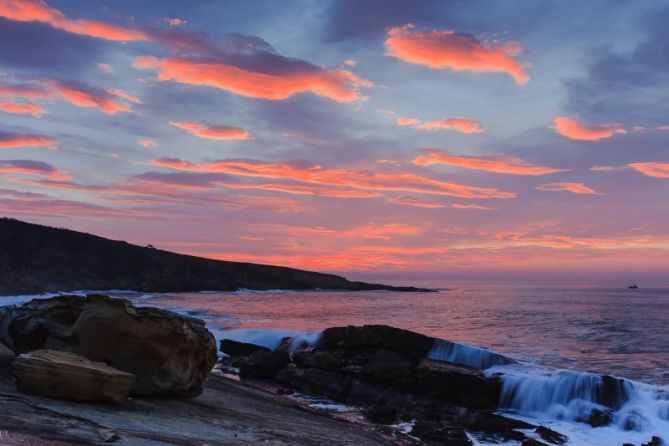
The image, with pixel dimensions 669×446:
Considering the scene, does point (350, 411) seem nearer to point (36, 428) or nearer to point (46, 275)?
point (36, 428)

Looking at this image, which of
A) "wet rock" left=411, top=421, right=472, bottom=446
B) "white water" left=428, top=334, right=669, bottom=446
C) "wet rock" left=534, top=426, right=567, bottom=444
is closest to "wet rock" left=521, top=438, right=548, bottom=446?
"wet rock" left=534, top=426, right=567, bottom=444

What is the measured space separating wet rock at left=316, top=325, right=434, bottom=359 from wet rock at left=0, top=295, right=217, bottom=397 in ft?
34.8

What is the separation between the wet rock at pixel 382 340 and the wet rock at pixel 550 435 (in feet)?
19.0

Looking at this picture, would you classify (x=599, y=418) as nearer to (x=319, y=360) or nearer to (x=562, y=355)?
(x=319, y=360)

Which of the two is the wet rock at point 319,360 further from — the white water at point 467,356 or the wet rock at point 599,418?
the wet rock at point 599,418

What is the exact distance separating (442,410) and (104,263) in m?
102

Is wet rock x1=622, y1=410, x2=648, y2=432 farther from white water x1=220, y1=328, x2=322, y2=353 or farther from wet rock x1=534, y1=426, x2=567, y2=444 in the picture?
white water x1=220, y1=328, x2=322, y2=353

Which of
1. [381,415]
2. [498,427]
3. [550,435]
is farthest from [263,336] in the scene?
[550,435]

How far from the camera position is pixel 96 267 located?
342 ft

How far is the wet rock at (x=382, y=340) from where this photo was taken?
21.2 m

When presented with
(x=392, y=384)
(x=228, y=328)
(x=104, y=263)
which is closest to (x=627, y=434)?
(x=392, y=384)

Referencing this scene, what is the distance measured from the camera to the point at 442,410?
1741 cm

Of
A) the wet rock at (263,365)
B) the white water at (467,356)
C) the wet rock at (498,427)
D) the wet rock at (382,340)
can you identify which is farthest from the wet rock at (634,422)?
the wet rock at (263,365)

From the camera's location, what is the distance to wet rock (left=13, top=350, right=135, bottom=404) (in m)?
8.37
